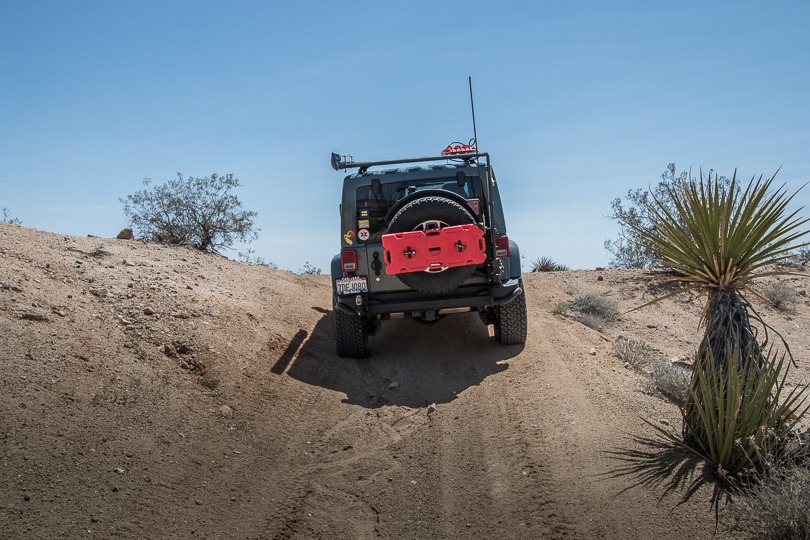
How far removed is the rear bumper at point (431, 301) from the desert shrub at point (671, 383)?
1.80 meters

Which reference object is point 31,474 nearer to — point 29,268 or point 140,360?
point 140,360

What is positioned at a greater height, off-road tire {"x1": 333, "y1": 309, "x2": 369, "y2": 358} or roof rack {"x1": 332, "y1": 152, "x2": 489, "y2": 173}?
roof rack {"x1": 332, "y1": 152, "x2": 489, "y2": 173}

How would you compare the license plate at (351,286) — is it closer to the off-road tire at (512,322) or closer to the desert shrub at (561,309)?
the off-road tire at (512,322)

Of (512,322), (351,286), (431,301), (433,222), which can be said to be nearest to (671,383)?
(512,322)

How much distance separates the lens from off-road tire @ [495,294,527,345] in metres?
8.15

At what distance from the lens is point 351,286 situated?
26.0 ft

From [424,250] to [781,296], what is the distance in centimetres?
1013

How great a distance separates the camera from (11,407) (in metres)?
4.90

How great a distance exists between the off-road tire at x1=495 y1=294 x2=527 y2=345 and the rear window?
1401mm

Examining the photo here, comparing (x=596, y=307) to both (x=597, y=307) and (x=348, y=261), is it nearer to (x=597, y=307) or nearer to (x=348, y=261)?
(x=597, y=307)

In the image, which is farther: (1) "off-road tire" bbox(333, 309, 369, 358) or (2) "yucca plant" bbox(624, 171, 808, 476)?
(1) "off-road tire" bbox(333, 309, 369, 358)

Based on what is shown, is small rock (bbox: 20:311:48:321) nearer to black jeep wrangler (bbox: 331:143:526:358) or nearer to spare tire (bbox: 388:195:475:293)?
black jeep wrangler (bbox: 331:143:526:358)

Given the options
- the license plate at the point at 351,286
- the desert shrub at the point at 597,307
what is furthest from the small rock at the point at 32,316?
the desert shrub at the point at 597,307

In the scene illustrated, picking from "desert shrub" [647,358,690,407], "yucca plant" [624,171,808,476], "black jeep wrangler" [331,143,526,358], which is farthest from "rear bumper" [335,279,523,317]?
"yucca plant" [624,171,808,476]
